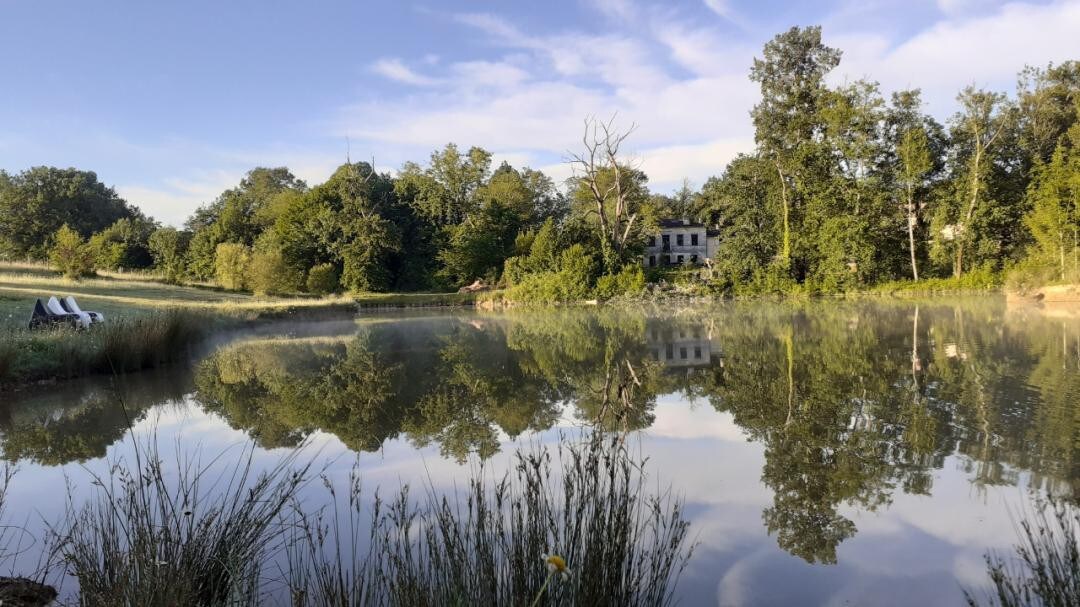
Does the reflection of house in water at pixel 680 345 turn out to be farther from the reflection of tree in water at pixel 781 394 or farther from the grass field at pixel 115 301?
the grass field at pixel 115 301

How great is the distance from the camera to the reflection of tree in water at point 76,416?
6.44 m

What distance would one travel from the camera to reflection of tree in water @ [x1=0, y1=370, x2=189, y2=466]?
6441 mm

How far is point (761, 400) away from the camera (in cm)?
776

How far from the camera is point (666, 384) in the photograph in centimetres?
926

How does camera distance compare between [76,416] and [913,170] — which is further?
[913,170]

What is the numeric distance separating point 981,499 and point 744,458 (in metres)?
1.66

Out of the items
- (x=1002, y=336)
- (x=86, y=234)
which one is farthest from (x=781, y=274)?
(x=86, y=234)

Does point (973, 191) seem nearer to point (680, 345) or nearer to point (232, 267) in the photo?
point (680, 345)

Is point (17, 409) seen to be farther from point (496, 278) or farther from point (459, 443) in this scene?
point (496, 278)

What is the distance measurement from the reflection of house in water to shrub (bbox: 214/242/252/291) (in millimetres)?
29757

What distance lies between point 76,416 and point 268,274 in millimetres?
31819

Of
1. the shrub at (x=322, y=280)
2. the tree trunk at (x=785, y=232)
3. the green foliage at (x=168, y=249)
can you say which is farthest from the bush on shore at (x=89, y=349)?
the green foliage at (x=168, y=249)

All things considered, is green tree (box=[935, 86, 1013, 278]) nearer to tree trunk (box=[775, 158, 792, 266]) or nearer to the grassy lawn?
tree trunk (box=[775, 158, 792, 266])

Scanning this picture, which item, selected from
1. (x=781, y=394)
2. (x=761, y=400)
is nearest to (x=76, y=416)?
(x=761, y=400)
